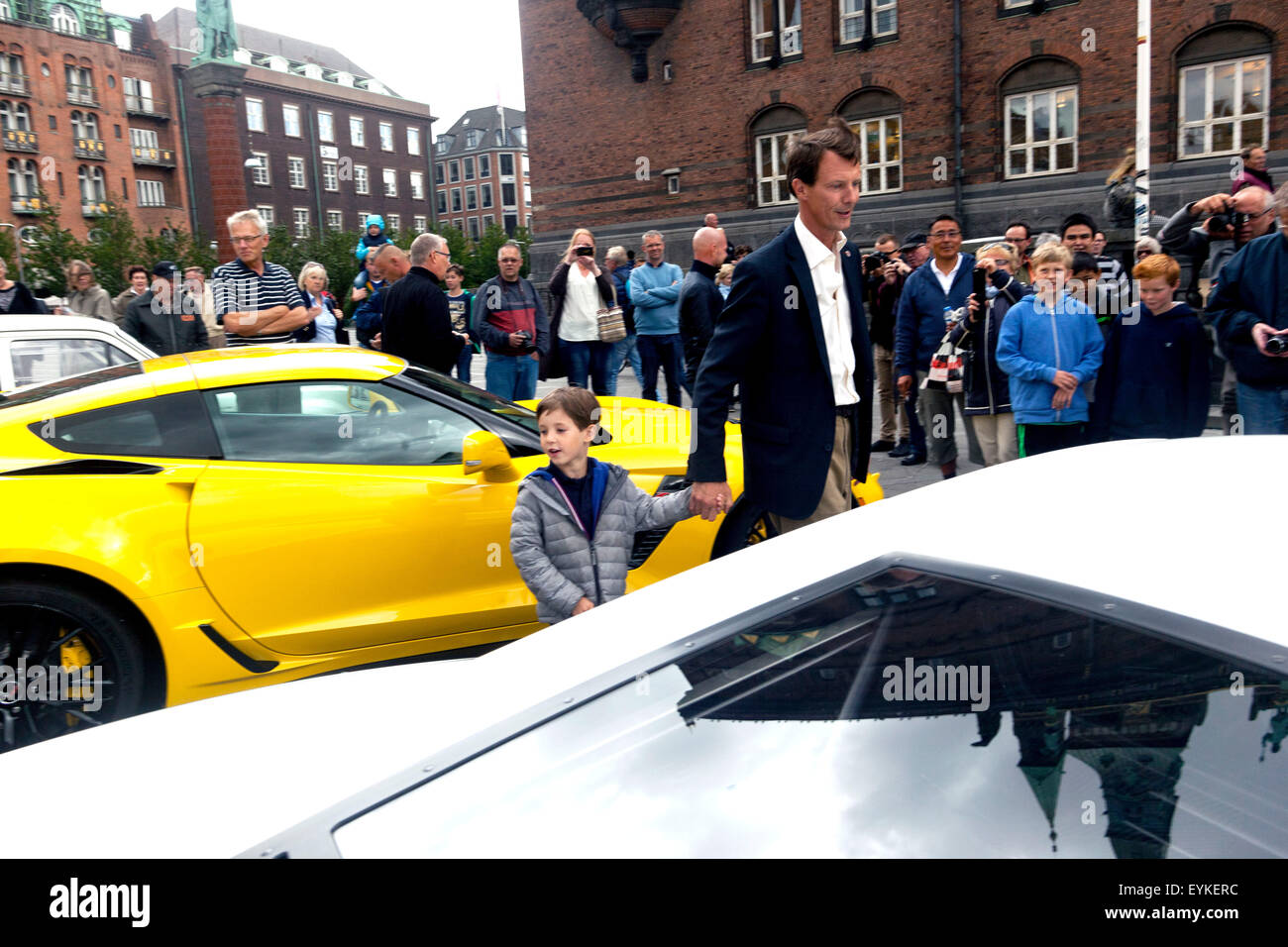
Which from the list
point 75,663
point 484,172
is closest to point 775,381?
point 75,663

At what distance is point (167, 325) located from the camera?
10.2 m

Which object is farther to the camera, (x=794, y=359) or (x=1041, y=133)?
(x=1041, y=133)

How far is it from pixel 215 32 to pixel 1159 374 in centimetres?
2399

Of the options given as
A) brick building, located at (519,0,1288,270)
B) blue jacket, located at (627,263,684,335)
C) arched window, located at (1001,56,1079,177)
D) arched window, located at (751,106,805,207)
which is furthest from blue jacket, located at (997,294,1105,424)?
arched window, located at (751,106,805,207)

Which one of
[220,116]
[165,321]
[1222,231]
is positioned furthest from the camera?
[220,116]

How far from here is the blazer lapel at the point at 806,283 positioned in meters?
3.66

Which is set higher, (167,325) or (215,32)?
(215,32)

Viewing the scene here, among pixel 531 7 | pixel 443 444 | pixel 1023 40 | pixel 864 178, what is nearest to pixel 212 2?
pixel 531 7

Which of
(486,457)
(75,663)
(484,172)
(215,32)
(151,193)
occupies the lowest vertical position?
(75,663)

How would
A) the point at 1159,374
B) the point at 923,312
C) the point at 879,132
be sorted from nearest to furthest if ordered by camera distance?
1. the point at 1159,374
2. the point at 923,312
3. the point at 879,132

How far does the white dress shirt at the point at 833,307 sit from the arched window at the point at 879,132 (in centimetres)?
2418

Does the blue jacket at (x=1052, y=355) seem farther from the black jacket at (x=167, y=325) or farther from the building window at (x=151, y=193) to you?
the building window at (x=151, y=193)

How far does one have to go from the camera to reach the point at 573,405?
3.66 m

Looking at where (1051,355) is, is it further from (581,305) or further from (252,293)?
(581,305)
